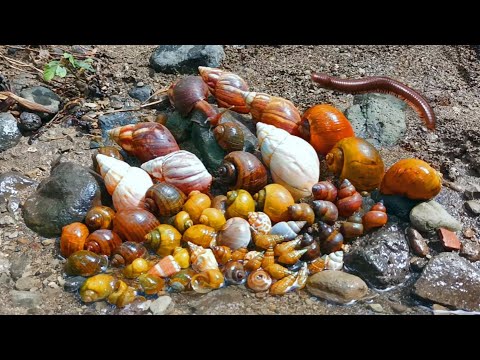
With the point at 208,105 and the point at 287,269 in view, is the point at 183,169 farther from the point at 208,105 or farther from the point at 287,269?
the point at 287,269

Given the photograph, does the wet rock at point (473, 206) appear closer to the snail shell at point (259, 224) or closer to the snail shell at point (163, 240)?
the snail shell at point (259, 224)

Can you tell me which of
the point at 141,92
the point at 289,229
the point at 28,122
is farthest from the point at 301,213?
the point at 28,122

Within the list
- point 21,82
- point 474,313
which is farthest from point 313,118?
point 21,82

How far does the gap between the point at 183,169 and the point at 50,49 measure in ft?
9.24

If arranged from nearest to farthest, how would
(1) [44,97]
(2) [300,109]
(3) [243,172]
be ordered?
(3) [243,172], (2) [300,109], (1) [44,97]

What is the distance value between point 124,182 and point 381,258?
2.25 meters

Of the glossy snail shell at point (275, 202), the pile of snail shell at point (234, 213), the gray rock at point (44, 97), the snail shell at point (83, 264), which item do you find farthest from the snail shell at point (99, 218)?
the gray rock at point (44, 97)

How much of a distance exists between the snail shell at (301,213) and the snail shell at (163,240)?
38.3 inches

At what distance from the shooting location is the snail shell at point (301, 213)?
484 cm

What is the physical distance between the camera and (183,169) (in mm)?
5090

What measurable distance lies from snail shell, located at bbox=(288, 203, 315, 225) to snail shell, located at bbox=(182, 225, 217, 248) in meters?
0.68

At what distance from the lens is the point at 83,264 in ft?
15.1

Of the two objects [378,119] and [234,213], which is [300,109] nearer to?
[378,119]

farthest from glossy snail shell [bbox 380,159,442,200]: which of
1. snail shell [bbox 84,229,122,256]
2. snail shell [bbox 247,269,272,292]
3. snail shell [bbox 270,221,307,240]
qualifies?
snail shell [bbox 84,229,122,256]
